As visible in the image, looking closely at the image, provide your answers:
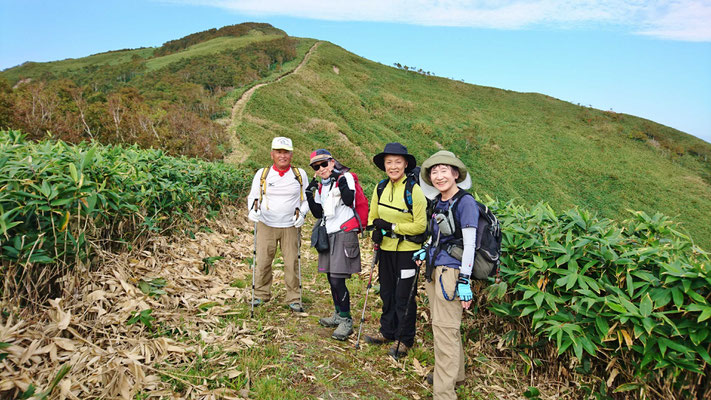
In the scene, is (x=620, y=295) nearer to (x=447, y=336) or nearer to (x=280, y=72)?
(x=447, y=336)

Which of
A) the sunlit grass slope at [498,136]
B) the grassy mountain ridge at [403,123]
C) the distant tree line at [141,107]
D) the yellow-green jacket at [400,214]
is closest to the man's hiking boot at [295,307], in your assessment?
the yellow-green jacket at [400,214]

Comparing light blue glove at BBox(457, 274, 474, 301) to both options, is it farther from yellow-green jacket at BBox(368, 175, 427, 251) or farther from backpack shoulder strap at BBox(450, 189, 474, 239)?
yellow-green jacket at BBox(368, 175, 427, 251)

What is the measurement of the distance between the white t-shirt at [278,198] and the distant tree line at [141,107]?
9.44 metres

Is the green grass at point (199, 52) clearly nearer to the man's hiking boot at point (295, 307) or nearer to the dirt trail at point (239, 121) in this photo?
the dirt trail at point (239, 121)

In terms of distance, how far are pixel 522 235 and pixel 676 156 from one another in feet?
213

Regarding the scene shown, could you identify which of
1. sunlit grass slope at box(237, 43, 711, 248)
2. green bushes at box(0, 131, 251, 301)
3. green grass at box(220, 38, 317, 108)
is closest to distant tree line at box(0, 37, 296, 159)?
green grass at box(220, 38, 317, 108)

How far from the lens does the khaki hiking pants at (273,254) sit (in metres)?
5.62

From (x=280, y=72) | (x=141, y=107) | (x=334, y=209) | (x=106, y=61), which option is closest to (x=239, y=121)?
(x=141, y=107)

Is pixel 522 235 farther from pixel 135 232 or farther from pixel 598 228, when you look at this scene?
pixel 135 232

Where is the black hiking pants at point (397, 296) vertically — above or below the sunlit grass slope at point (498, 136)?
below

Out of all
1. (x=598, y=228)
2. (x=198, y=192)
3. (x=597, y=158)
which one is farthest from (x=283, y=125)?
(x=597, y=158)

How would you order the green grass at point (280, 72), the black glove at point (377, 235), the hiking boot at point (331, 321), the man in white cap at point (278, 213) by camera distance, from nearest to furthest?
the black glove at point (377, 235)
the hiking boot at point (331, 321)
the man in white cap at point (278, 213)
the green grass at point (280, 72)

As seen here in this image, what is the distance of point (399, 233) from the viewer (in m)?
4.41

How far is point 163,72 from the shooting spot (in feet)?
146
